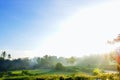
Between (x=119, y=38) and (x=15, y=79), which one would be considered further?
(x=15, y=79)

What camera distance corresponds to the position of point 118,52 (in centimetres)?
1572

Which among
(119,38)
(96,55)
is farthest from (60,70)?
(119,38)

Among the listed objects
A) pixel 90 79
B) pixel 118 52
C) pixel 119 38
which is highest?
pixel 119 38

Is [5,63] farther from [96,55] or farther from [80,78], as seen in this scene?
[80,78]

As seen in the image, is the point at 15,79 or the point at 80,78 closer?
the point at 80,78

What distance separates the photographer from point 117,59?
610 inches

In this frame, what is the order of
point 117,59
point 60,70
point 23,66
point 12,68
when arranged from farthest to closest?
1. point 23,66
2. point 12,68
3. point 60,70
4. point 117,59

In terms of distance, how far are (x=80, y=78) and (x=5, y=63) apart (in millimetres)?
90178

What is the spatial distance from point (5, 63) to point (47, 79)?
282 feet

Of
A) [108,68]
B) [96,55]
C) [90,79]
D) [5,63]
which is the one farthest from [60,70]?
[96,55]

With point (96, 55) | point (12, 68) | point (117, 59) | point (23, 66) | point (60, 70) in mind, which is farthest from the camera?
point (96, 55)

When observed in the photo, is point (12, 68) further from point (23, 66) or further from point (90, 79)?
point (90, 79)

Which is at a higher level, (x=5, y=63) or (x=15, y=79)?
(x=5, y=63)

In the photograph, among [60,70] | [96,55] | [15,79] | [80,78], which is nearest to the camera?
[80,78]
